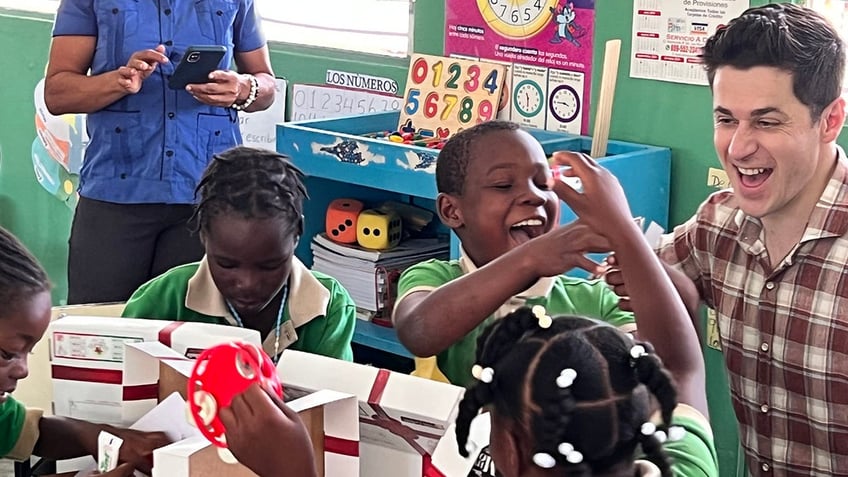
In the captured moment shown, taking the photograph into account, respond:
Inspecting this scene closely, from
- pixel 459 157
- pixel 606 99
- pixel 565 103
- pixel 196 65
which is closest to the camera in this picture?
pixel 459 157

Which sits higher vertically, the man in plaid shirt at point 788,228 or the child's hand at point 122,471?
the man in plaid shirt at point 788,228

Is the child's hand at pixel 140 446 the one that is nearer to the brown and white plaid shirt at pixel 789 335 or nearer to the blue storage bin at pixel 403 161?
the brown and white plaid shirt at pixel 789 335

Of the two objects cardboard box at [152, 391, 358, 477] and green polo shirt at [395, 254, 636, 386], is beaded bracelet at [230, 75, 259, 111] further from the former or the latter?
cardboard box at [152, 391, 358, 477]

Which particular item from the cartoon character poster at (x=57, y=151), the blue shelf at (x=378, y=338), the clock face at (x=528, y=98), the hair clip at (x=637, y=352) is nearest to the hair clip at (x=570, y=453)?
the hair clip at (x=637, y=352)

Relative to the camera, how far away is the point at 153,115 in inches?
94.2

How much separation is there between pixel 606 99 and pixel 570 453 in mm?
1732

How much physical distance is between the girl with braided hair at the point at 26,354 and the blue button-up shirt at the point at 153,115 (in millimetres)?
817

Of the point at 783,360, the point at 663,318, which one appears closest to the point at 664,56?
the point at 783,360

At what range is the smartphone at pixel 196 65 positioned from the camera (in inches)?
89.8

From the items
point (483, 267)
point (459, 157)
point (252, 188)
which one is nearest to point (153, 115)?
point (252, 188)

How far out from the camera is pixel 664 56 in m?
2.74

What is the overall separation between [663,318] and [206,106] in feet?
4.28

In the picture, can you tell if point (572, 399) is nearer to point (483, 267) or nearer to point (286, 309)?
point (483, 267)

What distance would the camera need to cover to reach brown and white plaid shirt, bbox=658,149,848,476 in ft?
5.28
